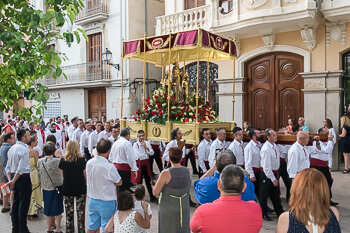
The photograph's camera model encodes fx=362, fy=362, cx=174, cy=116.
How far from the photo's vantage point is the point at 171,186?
4555mm

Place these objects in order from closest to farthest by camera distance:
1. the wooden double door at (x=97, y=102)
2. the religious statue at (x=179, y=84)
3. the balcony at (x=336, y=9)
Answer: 1. the religious statue at (x=179, y=84)
2. the balcony at (x=336, y=9)
3. the wooden double door at (x=97, y=102)

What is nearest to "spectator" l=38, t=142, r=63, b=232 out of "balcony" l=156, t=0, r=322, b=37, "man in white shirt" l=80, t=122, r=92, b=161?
"man in white shirt" l=80, t=122, r=92, b=161

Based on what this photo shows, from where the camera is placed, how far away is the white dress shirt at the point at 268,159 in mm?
6719

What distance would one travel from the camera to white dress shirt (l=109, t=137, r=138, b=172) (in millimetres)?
7078

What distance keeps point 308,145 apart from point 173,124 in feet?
10.4

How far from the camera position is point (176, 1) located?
1535 centimetres

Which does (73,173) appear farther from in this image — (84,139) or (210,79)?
(210,79)

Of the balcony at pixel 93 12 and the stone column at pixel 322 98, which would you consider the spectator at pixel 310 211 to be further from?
the balcony at pixel 93 12

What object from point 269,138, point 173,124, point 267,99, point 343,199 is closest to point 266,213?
point 269,138

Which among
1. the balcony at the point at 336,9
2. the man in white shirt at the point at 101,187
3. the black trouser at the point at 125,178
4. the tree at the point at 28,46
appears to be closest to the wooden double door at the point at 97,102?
the balcony at the point at 336,9

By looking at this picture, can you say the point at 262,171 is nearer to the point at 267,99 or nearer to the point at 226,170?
the point at 226,170

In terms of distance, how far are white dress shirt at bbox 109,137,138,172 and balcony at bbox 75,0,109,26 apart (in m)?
12.3

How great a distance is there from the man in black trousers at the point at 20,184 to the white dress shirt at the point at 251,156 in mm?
4038

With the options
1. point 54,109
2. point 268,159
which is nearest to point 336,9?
point 268,159
